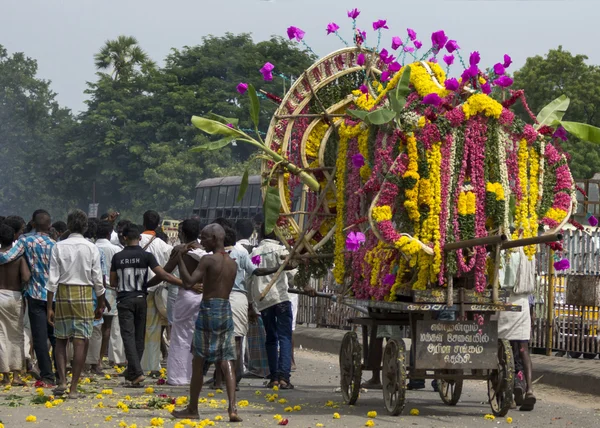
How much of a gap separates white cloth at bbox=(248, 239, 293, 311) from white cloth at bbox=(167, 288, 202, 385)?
691mm

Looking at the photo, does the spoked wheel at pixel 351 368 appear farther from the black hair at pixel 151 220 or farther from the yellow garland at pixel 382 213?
the black hair at pixel 151 220

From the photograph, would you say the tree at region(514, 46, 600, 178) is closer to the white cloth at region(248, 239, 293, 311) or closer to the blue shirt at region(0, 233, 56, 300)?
the white cloth at region(248, 239, 293, 311)

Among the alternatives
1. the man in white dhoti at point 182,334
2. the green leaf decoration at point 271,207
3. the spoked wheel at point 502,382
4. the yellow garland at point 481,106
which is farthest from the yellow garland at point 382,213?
the man in white dhoti at point 182,334

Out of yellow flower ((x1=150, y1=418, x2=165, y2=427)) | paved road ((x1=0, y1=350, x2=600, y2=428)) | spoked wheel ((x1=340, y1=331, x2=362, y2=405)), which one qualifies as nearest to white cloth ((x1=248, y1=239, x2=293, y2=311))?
paved road ((x1=0, y1=350, x2=600, y2=428))

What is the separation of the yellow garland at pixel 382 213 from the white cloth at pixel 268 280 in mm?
3132

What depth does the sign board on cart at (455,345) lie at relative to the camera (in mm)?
10414

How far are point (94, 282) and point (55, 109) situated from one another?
81784 mm

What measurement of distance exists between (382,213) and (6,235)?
4671 millimetres

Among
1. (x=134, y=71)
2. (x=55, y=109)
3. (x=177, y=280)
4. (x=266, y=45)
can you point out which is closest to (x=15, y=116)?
(x=55, y=109)

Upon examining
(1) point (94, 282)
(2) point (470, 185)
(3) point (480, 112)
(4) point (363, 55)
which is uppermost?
(4) point (363, 55)

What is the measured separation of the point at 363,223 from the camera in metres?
11.2

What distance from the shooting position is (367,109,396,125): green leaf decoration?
397 inches

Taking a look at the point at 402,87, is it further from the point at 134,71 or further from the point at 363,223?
the point at 134,71

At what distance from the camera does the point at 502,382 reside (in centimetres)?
1055
